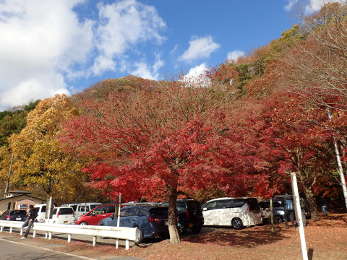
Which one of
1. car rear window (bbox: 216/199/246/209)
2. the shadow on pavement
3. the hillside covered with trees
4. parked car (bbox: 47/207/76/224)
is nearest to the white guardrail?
the hillside covered with trees

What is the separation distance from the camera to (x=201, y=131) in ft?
30.6

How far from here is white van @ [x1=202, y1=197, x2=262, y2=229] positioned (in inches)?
626

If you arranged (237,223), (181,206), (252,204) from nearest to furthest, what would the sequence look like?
(181,206) < (237,223) < (252,204)

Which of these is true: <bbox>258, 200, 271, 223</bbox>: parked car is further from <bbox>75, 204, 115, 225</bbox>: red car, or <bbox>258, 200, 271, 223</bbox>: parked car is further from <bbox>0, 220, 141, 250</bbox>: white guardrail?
<bbox>0, 220, 141, 250</bbox>: white guardrail

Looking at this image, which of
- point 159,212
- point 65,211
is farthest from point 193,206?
point 65,211

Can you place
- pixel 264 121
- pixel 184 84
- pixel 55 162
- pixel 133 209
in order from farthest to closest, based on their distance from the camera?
pixel 55 162, pixel 264 121, pixel 133 209, pixel 184 84

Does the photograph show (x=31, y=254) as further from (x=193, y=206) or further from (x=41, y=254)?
(x=193, y=206)

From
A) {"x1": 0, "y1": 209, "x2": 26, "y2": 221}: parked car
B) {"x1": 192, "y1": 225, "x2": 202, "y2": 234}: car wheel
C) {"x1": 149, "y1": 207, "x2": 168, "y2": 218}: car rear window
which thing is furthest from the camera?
{"x1": 0, "y1": 209, "x2": 26, "y2": 221}: parked car

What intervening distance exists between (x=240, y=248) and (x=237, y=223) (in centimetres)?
635

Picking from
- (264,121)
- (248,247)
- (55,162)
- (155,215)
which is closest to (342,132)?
(264,121)

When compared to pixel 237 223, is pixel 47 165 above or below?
above

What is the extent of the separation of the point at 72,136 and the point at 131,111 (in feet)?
7.83

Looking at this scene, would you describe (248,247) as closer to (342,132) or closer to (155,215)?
(155,215)

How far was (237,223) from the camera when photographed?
1608 centimetres
